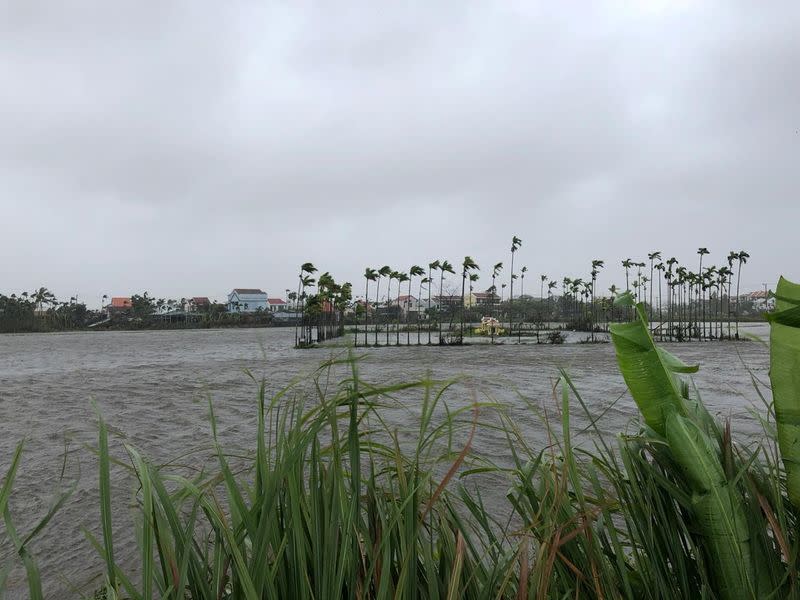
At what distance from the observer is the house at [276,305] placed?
171 m

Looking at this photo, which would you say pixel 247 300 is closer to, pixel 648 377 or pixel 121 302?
pixel 121 302

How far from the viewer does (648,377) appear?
5.47ft

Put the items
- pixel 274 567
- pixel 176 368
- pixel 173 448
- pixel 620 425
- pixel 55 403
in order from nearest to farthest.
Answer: pixel 274 567 → pixel 173 448 → pixel 620 425 → pixel 55 403 → pixel 176 368

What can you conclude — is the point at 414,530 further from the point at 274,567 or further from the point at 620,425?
the point at 620,425

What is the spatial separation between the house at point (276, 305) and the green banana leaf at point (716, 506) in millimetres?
171145

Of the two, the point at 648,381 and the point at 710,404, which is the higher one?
the point at 648,381

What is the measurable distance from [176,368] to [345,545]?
108ft

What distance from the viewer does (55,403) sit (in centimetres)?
1759

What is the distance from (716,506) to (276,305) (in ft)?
588

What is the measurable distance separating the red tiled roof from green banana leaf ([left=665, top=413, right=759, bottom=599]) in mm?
167927

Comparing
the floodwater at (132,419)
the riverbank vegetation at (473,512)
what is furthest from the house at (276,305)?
the riverbank vegetation at (473,512)

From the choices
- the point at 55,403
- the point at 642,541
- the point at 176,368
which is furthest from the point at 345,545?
the point at 176,368

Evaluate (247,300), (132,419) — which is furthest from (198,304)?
(132,419)

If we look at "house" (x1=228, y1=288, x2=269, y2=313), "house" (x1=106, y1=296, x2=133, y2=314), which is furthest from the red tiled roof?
"house" (x1=228, y1=288, x2=269, y2=313)
